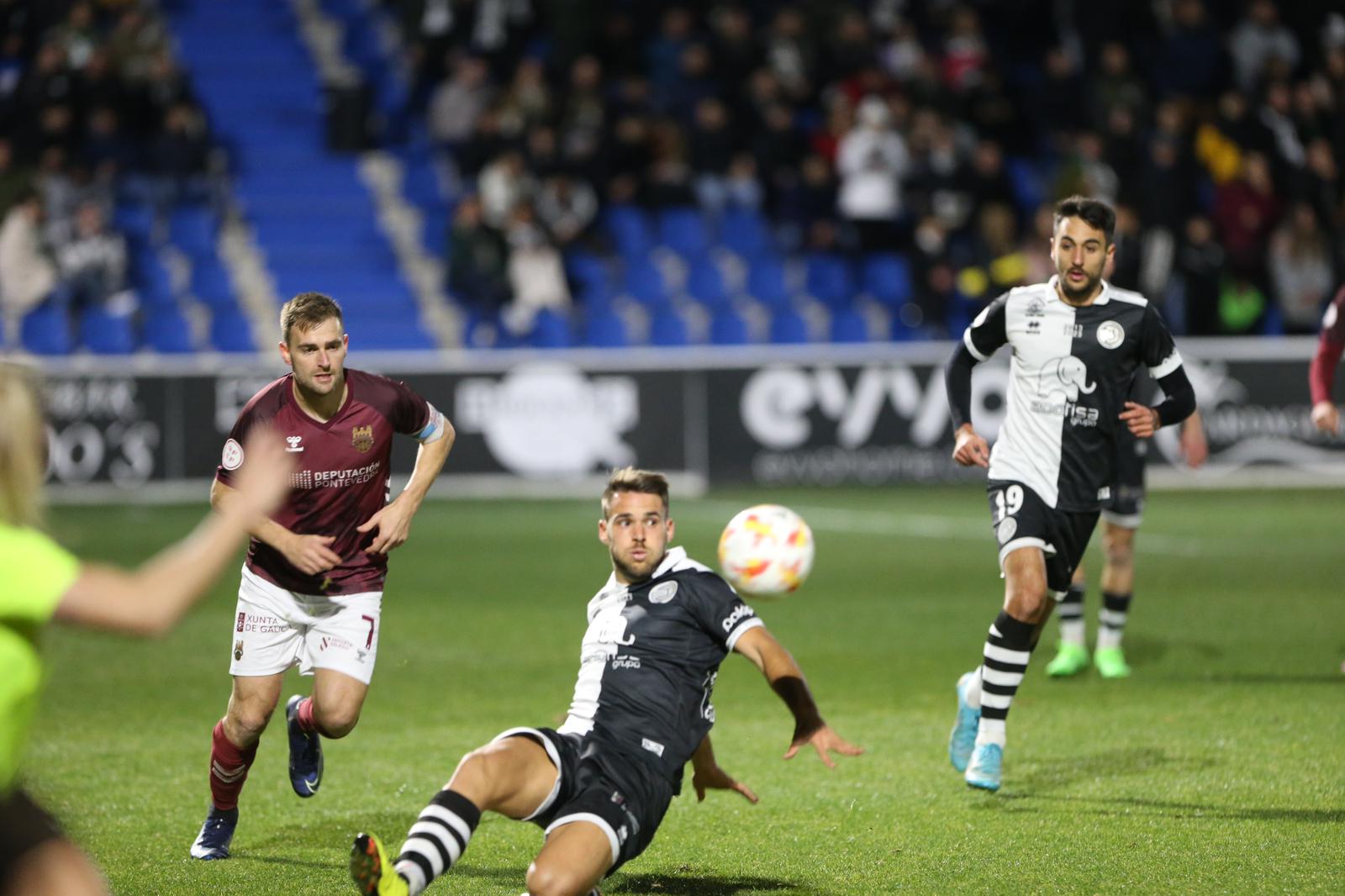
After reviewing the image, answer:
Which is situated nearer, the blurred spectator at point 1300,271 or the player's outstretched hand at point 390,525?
the player's outstretched hand at point 390,525

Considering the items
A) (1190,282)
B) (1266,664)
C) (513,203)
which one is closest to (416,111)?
(513,203)

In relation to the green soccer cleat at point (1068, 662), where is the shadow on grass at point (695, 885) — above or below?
above

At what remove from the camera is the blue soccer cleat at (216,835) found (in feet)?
19.4

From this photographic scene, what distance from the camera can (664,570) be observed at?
5.42 m

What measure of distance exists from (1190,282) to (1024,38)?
6.60 meters

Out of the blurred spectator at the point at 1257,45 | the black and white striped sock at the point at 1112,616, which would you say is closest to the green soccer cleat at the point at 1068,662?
the black and white striped sock at the point at 1112,616

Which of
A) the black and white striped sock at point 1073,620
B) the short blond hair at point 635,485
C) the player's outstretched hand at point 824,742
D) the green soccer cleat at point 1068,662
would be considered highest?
the short blond hair at point 635,485

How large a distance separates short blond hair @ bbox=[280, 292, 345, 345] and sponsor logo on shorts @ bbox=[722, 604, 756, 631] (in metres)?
1.72

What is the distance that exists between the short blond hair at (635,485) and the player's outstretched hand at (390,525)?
1.01 meters

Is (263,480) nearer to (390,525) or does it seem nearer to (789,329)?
(390,525)

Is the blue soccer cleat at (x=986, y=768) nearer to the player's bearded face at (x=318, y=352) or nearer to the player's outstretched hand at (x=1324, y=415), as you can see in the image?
the player's bearded face at (x=318, y=352)

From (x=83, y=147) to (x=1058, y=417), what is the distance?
57.6ft

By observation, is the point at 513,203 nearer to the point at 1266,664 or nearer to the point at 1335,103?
the point at 1335,103

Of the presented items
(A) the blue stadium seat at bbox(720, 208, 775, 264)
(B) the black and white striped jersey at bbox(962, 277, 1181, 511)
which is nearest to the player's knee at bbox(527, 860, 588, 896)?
(B) the black and white striped jersey at bbox(962, 277, 1181, 511)
